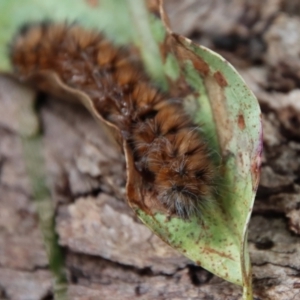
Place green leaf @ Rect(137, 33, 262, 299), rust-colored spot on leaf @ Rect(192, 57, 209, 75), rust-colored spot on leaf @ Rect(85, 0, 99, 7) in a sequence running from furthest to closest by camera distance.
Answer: rust-colored spot on leaf @ Rect(85, 0, 99, 7), rust-colored spot on leaf @ Rect(192, 57, 209, 75), green leaf @ Rect(137, 33, 262, 299)

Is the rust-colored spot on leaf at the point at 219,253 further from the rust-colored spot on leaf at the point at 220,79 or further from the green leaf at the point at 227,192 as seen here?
the rust-colored spot on leaf at the point at 220,79

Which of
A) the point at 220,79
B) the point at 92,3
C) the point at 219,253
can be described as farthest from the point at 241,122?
→ the point at 92,3

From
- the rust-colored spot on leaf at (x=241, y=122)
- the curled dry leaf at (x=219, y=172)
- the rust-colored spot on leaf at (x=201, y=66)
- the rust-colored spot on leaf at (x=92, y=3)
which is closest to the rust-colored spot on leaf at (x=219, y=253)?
the curled dry leaf at (x=219, y=172)

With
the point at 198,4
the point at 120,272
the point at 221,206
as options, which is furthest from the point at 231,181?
the point at 198,4

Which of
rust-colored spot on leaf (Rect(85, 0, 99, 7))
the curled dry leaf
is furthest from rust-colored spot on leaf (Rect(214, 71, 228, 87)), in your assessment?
rust-colored spot on leaf (Rect(85, 0, 99, 7))

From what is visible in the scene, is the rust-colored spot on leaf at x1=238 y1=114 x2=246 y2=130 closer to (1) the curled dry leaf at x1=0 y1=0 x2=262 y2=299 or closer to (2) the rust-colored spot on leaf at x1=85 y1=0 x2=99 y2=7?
(1) the curled dry leaf at x1=0 y1=0 x2=262 y2=299

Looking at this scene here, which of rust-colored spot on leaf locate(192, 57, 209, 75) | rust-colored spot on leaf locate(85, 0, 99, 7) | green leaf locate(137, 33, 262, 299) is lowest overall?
green leaf locate(137, 33, 262, 299)
